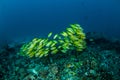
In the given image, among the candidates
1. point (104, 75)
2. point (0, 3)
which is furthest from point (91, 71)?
point (0, 3)

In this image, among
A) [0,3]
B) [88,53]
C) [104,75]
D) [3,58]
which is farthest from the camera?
[0,3]

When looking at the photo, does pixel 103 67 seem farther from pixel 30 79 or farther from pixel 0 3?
pixel 0 3

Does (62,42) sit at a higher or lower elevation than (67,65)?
higher

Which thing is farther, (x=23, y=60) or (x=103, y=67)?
(x=23, y=60)

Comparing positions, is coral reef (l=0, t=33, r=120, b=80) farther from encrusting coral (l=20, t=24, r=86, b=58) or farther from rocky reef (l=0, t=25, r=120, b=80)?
encrusting coral (l=20, t=24, r=86, b=58)

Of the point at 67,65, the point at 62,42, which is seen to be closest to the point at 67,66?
the point at 67,65

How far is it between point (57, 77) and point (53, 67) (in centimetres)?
35

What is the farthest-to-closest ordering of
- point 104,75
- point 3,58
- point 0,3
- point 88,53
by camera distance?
1. point 0,3
2. point 3,58
3. point 88,53
4. point 104,75

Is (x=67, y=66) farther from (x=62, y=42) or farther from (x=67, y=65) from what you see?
(x=62, y=42)

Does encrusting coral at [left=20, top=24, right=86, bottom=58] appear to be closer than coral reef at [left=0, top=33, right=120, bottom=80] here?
No

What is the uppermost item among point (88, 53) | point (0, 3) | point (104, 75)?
point (0, 3)

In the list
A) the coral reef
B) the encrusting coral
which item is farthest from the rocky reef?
the encrusting coral

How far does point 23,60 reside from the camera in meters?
6.69

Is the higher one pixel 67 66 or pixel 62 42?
pixel 62 42
